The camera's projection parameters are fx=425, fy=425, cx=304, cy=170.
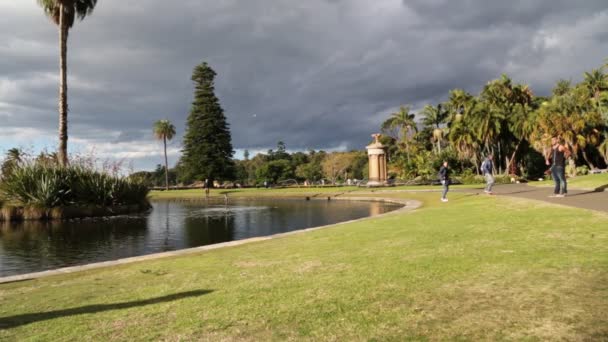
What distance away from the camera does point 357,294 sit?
193 inches

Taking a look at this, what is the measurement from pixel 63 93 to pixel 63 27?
4.54 meters

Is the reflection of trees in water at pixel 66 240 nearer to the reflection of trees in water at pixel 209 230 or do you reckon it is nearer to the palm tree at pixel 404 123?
the reflection of trees in water at pixel 209 230

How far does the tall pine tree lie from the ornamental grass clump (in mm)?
36073

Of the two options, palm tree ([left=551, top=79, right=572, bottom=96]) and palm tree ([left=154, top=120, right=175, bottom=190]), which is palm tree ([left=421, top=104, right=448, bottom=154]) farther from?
palm tree ([left=154, top=120, right=175, bottom=190])

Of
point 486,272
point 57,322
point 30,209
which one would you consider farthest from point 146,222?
point 486,272

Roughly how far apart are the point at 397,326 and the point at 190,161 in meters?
61.9

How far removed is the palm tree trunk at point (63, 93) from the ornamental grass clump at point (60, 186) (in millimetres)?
2554

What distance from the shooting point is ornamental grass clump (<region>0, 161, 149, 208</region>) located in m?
22.3

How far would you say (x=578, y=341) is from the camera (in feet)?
10.9

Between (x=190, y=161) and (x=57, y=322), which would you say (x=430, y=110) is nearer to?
(x=190, y=161)

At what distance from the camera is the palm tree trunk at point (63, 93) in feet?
87.7

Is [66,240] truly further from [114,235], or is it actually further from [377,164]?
[377,164]

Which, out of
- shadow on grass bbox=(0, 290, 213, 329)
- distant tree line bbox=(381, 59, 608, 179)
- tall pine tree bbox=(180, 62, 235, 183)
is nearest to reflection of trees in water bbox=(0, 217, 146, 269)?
shadow on grass bbox=(0, 290, 213, 329)

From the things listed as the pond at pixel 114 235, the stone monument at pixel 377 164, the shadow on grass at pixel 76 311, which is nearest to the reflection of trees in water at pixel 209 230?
the pond at pixel 114 235
